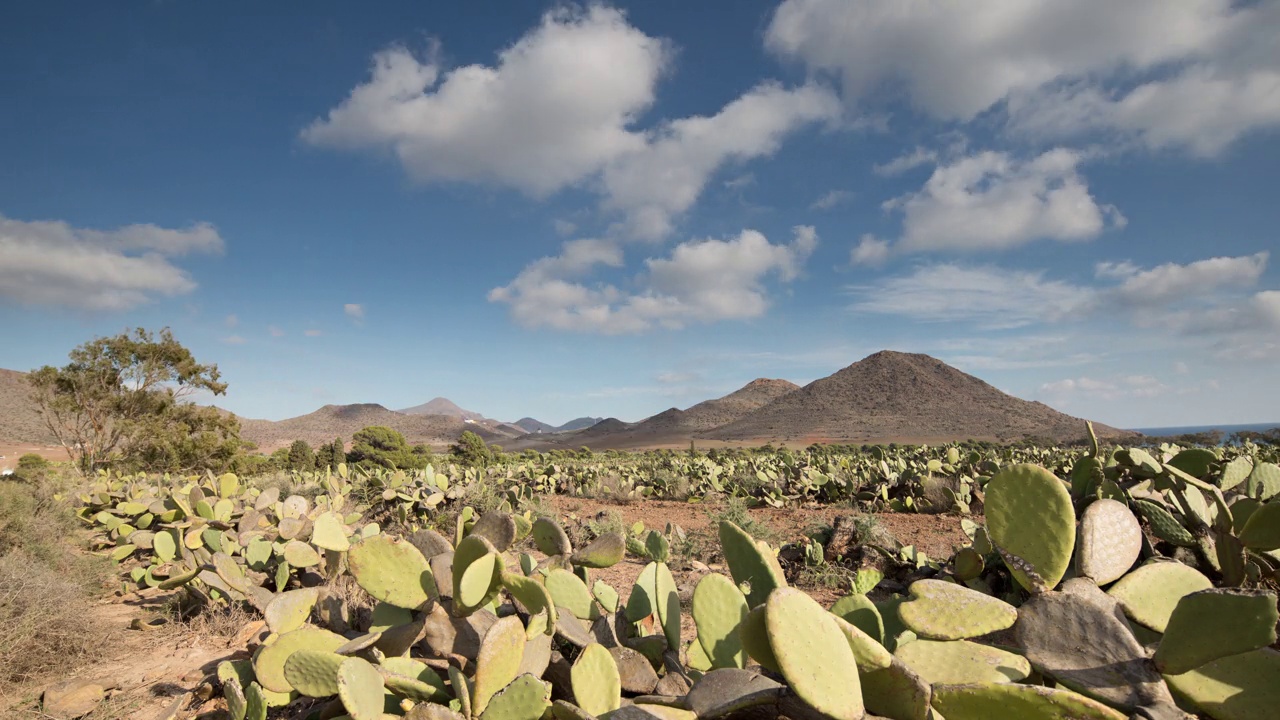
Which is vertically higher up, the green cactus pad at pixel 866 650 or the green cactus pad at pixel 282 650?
the green cactus pad at pixel 866 650

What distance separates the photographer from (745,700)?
143 centimetres

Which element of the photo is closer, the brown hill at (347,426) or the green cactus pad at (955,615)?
the green cactus pad at (955,615)

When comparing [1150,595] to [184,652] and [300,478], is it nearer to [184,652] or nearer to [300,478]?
[184,652]

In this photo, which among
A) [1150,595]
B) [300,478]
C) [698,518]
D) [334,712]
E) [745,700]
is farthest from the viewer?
[300,478]

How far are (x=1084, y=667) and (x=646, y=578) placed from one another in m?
1.30

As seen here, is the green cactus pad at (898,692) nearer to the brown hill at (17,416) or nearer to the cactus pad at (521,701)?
A: the cactus pad at (521,701)

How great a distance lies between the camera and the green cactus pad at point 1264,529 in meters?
2.19

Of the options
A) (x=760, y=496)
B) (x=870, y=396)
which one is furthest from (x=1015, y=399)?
(x=760, y=496)

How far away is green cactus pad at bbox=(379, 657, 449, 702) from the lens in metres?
1.89

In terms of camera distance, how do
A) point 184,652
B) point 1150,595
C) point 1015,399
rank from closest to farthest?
1. point 1150,595
2. point 184,652
3. point 1015,399

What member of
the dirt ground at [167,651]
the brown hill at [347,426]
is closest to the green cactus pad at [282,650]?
the dirt ground at [167,651]

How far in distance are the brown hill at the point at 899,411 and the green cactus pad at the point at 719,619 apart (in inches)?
1897

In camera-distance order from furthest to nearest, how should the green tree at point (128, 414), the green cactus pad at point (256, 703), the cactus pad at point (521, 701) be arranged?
the green tree at point (128, 414)
the green cactus pad at point (256, 703)
the cactus pad at point (521, 701)

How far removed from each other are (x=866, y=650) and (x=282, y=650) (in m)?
2.10
